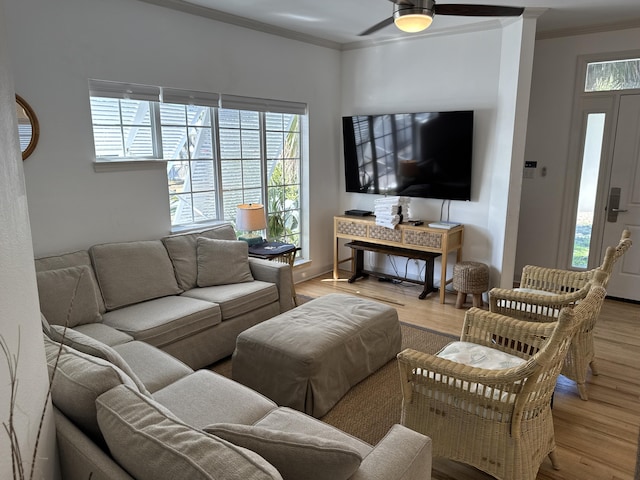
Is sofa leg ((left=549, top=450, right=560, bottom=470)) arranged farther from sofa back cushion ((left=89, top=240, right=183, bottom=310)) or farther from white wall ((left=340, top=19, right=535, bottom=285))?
sofa back cushion ((left=89, top=240, right=183, bottom=310))

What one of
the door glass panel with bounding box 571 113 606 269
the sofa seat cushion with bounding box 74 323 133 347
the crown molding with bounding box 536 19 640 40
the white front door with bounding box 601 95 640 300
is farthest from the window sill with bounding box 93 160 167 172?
the white front door with bounding box 601 95 640 300

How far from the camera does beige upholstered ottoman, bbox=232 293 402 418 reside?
8.06ft

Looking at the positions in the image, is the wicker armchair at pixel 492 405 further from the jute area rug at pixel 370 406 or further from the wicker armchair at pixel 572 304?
the wicker armchair at pixel 572 304

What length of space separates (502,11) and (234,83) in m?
2.32

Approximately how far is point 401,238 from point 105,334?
2.96m

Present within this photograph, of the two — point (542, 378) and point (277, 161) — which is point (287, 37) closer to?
point (277, 161)

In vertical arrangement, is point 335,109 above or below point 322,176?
above

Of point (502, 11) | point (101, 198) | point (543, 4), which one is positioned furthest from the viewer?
point (543, 4)

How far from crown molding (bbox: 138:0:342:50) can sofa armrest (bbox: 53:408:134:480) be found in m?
3.17

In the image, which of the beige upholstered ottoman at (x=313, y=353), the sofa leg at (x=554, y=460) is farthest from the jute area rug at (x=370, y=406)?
the sofa leg at (x=554, y=460)

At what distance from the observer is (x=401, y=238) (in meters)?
4.56

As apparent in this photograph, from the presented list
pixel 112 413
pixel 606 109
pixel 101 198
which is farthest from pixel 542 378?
pixel 606 109

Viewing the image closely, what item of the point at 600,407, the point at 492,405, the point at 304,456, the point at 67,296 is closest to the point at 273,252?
the point at 67,296

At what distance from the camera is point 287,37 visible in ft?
14.7
